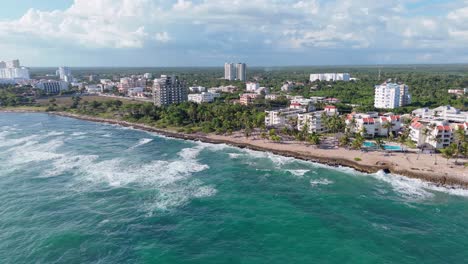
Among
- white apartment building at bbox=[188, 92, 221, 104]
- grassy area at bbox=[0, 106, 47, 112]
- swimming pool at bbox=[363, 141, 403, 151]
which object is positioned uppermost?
white apartment building at bbox=[188, 92, 221, 104]

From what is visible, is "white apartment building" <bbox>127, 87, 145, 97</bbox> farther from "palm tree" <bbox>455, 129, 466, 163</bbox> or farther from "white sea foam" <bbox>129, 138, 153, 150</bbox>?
"palm tree" <bbox>455, 129, 466, 163</bbox>

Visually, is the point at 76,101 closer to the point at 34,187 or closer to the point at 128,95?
the point at 128,95

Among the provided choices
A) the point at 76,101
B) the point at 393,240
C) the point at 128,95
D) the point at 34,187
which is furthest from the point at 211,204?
the point at 128,95

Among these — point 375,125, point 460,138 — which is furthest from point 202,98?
point 460,138

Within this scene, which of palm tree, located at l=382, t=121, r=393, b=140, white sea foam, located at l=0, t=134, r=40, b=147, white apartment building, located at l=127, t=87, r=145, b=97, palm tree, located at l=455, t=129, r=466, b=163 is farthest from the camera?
white apartment building, located at l=127, t=87, r=145, b=97

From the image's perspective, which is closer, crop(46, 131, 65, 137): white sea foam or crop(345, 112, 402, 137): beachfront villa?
crop(345, 112, 402, 137): beachfront villa

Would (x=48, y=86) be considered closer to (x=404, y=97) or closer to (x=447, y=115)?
(x=404, y=97)

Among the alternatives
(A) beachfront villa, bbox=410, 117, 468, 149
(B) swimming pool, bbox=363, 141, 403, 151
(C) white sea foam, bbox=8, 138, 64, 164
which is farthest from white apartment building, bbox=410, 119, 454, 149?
(C) white sea foam, bbox=8, 138, 64, 164
